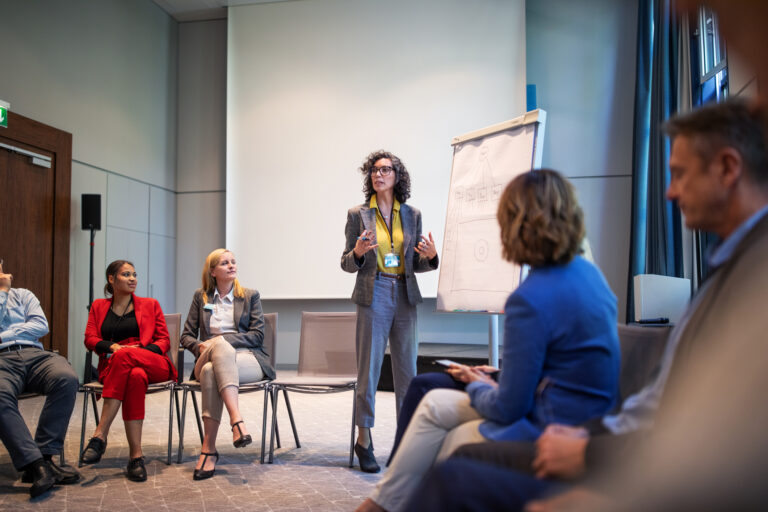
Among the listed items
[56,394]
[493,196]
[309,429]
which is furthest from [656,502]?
[309,429]

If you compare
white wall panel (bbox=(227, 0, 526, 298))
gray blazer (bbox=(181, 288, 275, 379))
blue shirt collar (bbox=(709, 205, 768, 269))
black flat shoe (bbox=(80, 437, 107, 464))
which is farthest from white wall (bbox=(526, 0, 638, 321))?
blue shirt collar (bbox=(709, 205, 768, 269))

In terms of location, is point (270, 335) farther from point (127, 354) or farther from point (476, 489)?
point (476, 489)

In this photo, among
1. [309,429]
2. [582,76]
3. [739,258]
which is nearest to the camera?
[739,258]

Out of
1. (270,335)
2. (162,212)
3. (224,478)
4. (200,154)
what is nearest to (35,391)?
(224,478)

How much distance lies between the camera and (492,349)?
3.38m

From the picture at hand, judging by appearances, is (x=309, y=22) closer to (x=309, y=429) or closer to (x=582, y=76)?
(x=582, y=76)

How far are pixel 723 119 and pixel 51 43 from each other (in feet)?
21.1

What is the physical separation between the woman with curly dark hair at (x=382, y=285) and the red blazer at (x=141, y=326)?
3.61ft

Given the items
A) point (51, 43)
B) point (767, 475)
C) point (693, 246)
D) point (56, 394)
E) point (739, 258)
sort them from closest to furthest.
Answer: point (767, 475), point (739, 258), point (56, 394), point (693, 246), point (51, 43)

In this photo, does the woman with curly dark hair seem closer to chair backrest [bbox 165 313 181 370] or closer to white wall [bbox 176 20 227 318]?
chair backrest [bbox 165 313 181 370]

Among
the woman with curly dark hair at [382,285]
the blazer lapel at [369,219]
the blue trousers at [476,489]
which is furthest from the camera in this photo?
the blazer lapel at [369,219]

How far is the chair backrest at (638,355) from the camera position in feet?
5.19

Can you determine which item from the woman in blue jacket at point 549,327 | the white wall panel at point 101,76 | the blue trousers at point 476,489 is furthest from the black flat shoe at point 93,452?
the white wall panel at point 101,76

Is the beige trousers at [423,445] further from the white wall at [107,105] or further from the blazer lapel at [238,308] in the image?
the white wall at [107,105]
